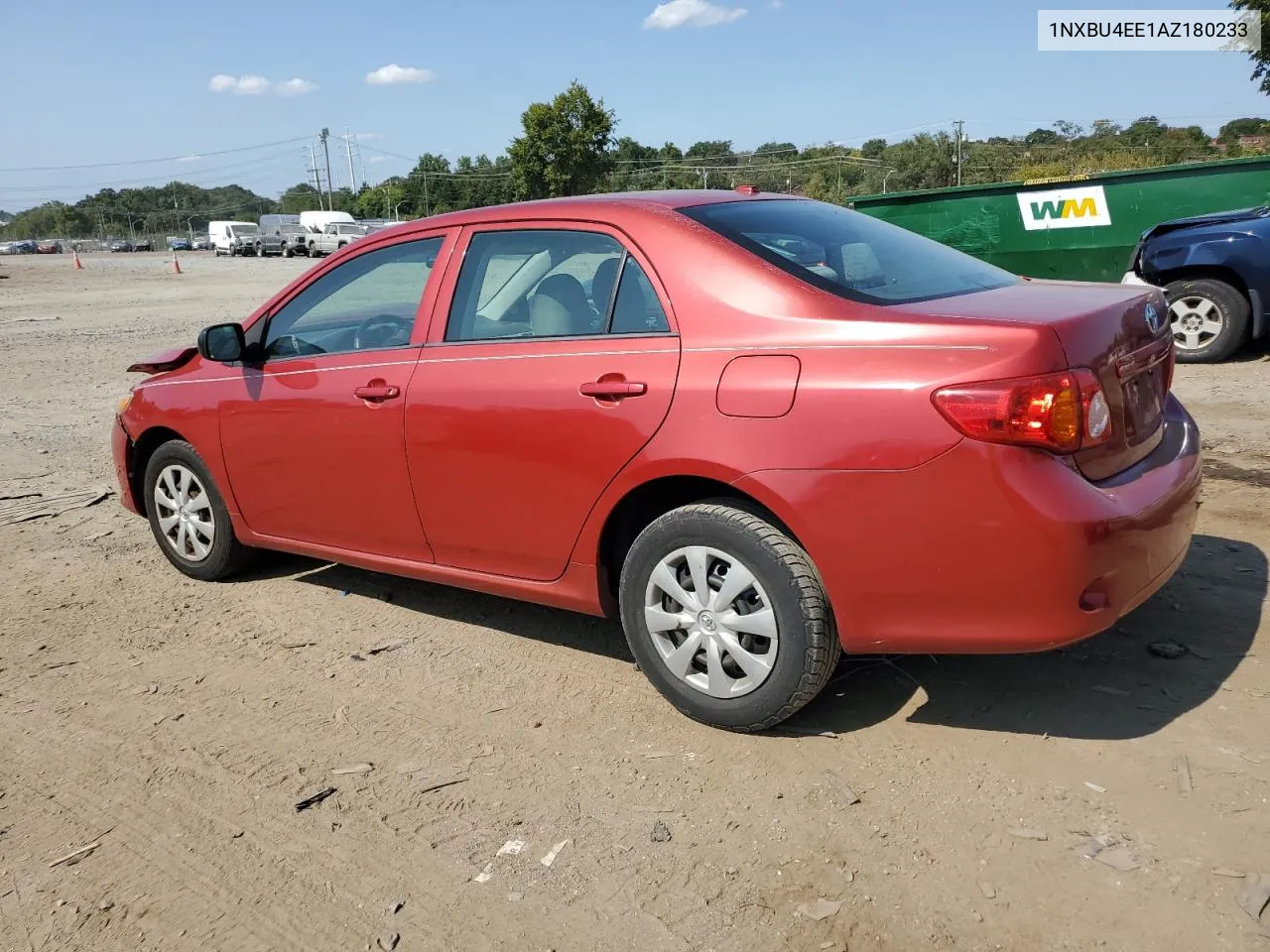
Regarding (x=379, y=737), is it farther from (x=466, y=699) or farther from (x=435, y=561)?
(x=435, y=561)

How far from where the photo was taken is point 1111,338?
3041mm

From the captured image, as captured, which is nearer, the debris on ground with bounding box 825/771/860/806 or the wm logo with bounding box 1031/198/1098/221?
the debris on ground with bounding box 825/771/860/806

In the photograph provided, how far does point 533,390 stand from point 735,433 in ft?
2.77

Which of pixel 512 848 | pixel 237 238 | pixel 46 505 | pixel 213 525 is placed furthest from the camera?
pixel 237 238

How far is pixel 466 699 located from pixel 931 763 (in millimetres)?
1667

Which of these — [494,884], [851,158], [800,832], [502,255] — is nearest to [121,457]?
[502,255]

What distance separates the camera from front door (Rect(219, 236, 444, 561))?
13.6 feet

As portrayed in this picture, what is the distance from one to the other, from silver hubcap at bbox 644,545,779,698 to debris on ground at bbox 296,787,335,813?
1133 mm

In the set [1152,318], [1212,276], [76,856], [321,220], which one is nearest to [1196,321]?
[1212,276]

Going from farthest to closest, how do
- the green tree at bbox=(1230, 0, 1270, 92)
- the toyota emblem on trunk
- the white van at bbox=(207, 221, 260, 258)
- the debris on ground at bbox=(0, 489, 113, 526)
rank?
the white van at bbox=(207, 221, 260, 258), the green tree at bbox=(1230, 0, 1270, 92), the debris on ground at bbox=(0, 489, 113, 526), the toyota emblem on trunk

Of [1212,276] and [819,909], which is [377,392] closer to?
[819,909]

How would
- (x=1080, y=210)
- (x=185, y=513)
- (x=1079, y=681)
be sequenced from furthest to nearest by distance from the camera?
(x=1080, y=210)
(x=185, y=513)
(x=1079, y=681)

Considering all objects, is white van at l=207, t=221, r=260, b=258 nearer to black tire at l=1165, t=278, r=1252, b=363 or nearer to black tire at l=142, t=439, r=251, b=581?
black tire at l=1165, t=278, r=1252, b=363

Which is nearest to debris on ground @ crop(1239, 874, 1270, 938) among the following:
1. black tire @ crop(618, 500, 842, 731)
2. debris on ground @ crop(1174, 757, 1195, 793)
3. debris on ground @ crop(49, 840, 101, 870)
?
debris on ground @ crop(1174, 757, 1195, 793)
